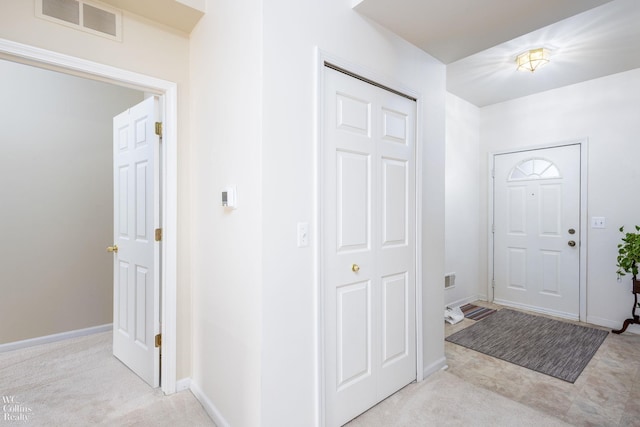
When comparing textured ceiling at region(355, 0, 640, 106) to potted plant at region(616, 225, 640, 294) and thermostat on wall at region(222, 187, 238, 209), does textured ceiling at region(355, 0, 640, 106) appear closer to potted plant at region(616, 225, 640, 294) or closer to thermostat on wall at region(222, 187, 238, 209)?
thermostat on wall at region(222, 187, 238, 209)

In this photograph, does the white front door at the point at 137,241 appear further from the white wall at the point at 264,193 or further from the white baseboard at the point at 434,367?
the white baseboard at the point at 434,367

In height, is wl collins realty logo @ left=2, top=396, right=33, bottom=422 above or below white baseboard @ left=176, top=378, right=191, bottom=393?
below

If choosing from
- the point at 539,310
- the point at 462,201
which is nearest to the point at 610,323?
the point at 539,310

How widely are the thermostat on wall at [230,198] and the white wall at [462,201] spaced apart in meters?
3.06

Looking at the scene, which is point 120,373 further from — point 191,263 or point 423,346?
point 423,346

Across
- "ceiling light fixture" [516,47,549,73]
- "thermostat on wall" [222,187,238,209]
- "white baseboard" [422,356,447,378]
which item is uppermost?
"ceiling light fixture" [516,47,549,73]

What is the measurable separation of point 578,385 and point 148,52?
3.83 m

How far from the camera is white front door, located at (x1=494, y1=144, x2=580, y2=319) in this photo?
3.73 metres

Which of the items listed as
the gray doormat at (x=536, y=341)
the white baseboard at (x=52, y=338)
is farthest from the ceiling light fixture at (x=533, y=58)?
the white baseboard at (x=52, y=338)

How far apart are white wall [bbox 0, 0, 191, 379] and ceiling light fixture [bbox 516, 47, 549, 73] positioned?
3009 mm

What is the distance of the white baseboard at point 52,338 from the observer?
2.73m

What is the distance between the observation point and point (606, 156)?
137 inches

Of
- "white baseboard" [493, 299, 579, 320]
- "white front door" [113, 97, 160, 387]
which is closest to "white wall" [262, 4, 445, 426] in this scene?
"white front door" [113, 97, 160, 387]

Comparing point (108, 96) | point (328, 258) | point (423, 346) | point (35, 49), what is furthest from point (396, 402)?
point (108, 96)
